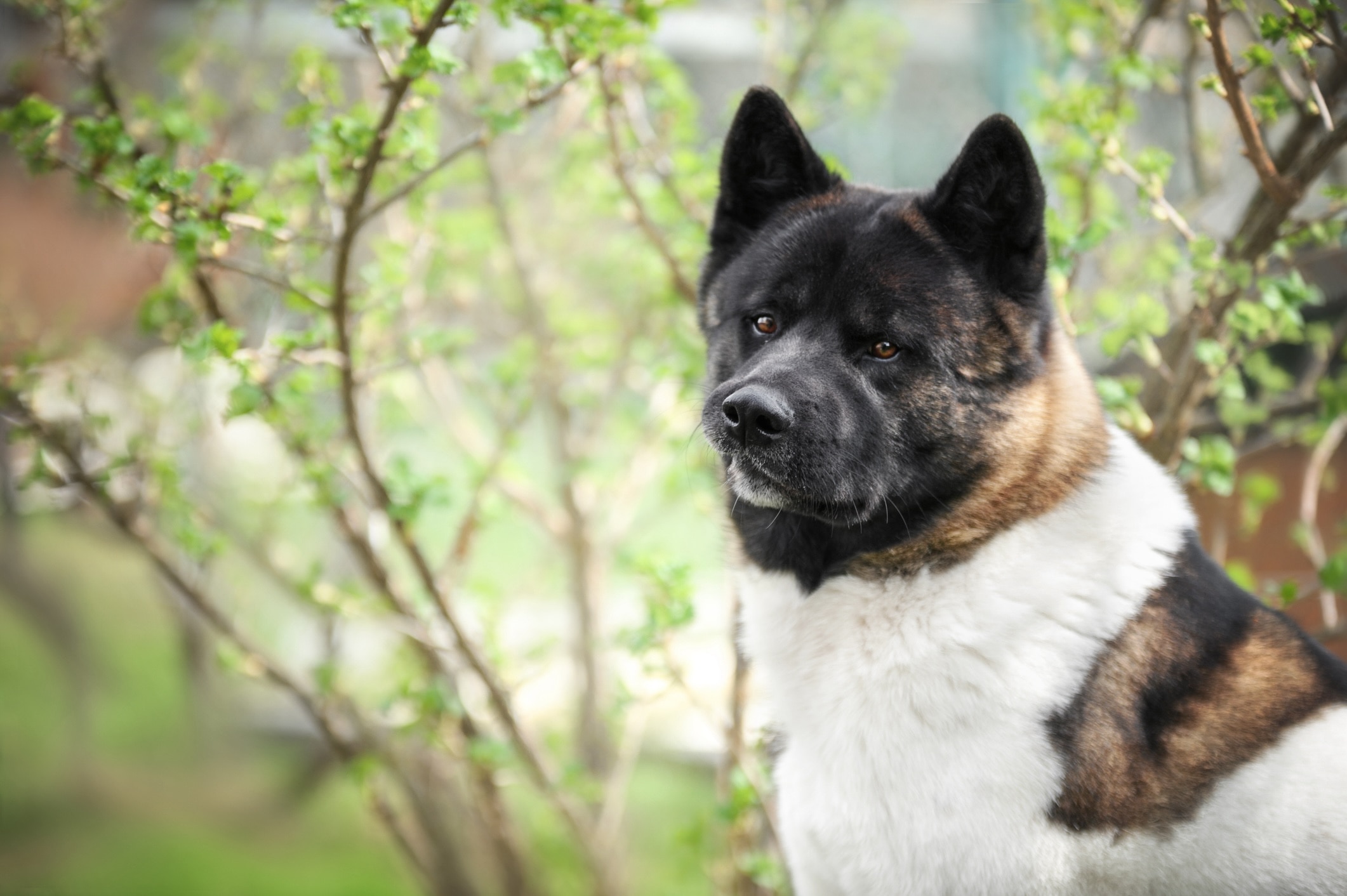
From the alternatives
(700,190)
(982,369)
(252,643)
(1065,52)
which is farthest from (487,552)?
(982,369)

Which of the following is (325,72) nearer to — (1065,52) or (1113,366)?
(1065,52)

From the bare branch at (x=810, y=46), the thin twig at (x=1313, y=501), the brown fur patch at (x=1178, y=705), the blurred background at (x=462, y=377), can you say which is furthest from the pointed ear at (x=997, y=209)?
the bare branch at (x=810, y=46)

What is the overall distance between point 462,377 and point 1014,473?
2382mm

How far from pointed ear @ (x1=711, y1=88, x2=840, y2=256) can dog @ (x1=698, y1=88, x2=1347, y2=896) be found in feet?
0.08

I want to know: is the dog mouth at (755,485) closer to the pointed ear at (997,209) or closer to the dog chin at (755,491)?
the dog chin at (755,491)

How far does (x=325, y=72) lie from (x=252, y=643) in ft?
5.53

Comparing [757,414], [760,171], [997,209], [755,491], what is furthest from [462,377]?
Result: [997,209]

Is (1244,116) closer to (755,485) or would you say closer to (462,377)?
(755,485)

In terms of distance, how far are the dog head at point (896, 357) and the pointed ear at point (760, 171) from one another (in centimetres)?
8

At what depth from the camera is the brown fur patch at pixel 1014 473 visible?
6.06ft

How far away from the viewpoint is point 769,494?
6.08 ft

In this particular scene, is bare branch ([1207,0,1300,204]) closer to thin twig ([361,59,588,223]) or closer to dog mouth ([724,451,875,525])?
dog mouth ([724,451,875,525])

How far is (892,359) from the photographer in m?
1.88

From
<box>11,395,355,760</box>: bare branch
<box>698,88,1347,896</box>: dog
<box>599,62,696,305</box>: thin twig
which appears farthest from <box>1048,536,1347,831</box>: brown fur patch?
<box>11,395,355,760</box>: bare branch
